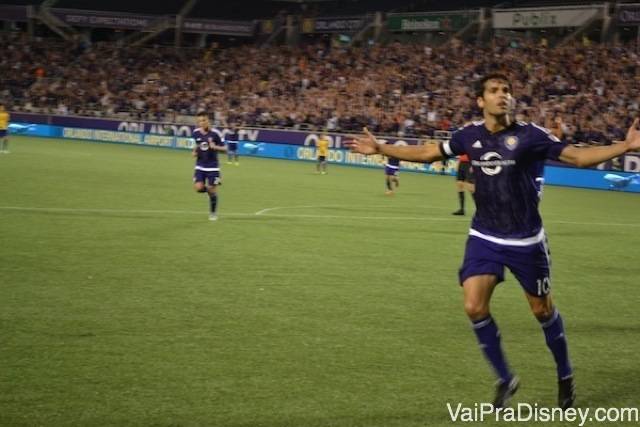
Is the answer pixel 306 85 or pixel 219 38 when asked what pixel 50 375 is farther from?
pixel 219 38

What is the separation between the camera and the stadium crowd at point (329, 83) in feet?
136

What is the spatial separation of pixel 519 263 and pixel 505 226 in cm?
28

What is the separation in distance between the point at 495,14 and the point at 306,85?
12.0m

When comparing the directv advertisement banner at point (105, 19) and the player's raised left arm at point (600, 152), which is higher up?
the directv advertisement banner at point (105, 19)

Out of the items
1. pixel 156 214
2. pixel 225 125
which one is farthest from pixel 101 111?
pixel 156 214

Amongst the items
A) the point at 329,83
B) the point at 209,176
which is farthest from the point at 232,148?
the point at 209,176

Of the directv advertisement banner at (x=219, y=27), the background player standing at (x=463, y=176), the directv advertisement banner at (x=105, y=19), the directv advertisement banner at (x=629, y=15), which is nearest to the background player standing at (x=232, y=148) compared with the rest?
the background player standing at (x=463, y=176)

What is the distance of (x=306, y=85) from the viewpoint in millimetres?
56344

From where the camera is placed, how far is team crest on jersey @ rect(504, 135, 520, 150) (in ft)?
21.4

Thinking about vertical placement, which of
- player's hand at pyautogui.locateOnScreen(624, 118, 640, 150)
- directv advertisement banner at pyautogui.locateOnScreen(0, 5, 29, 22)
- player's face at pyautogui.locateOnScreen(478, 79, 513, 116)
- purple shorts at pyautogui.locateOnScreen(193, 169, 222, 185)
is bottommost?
purple shorts at pyautogui.locateOnScreen(193, 169, 222, 185)

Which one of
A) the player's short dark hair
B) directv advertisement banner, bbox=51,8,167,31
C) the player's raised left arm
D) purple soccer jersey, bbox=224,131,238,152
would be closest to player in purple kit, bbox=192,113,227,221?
the player's short dark hair

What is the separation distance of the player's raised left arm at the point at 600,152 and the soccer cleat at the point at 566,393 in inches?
63.4

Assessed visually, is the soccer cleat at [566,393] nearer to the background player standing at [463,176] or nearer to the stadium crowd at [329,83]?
the background player standing at [463,176]

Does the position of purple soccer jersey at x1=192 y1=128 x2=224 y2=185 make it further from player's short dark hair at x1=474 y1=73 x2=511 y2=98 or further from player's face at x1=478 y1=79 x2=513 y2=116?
player's face at x1=478 y1=79 x2=513 y2=116
